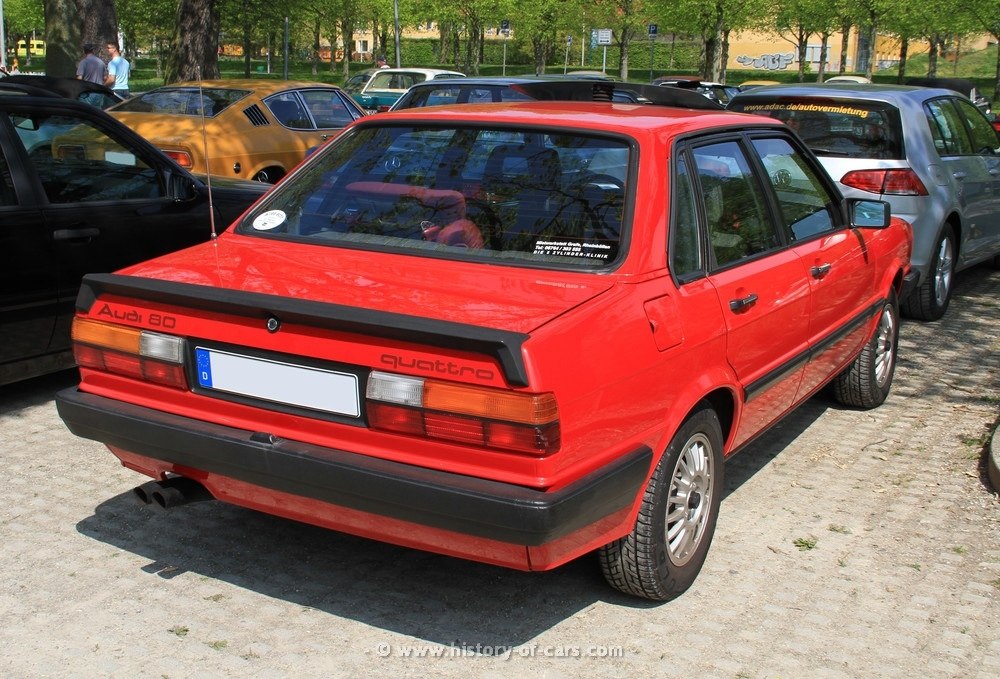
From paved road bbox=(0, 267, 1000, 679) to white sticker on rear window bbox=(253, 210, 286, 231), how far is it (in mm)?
1169

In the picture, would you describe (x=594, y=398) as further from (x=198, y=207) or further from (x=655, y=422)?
(x=198, y=207)

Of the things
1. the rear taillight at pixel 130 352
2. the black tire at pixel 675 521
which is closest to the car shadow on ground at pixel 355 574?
the black tire at pixel 675 521

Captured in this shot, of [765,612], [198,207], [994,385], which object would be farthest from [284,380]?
[994,385]

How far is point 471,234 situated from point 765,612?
5.43 ft

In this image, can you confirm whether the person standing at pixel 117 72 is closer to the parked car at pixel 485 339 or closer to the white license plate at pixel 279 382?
the parked car at pixel 485 339

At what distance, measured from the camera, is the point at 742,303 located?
409cm

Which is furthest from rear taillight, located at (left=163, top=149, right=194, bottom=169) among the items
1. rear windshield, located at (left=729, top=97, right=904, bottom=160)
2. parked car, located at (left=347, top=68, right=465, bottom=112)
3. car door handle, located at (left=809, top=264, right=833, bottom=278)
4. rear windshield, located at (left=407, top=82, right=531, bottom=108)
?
parked car, located at (left=347, top=68, right=465, bottom=112)

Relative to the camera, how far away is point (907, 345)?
7.88m

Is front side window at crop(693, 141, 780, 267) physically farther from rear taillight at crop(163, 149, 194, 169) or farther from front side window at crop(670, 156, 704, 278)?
rear taillight at crop(163, 149, 194, 169)

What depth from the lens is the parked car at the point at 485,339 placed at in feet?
10.3

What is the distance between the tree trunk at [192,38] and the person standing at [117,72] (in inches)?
54.7

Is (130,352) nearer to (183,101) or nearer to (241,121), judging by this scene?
(241,121)

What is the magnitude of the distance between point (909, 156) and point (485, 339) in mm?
5924

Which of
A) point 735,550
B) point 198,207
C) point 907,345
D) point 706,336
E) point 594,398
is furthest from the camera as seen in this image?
point 907,345
